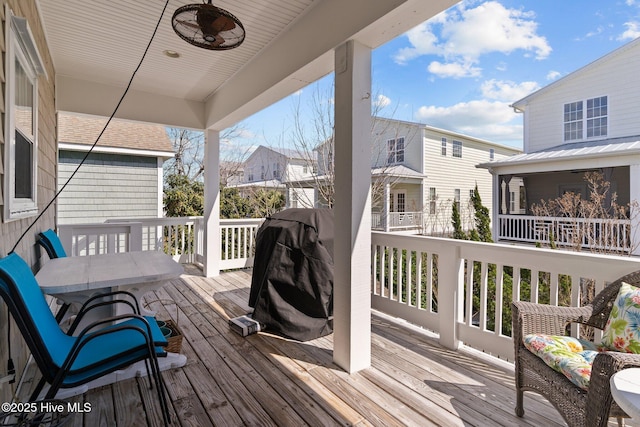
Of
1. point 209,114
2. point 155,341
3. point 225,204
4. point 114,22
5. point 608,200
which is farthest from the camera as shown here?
point 225,204

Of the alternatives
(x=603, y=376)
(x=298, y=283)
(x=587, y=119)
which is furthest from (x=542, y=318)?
(x=587, y=119)

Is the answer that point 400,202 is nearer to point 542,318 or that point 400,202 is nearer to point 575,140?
point 575,140

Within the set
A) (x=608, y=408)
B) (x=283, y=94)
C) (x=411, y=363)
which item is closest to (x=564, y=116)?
(x=283, y=94)

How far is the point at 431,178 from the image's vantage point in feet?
42.0

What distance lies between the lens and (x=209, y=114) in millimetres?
5320

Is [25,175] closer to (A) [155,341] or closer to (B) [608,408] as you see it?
(A) [155,341]

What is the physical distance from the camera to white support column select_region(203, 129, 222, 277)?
18.4 ft

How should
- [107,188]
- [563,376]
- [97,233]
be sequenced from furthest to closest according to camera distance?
[107,188], [97,233], [563,376]

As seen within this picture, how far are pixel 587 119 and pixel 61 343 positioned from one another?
1146cm

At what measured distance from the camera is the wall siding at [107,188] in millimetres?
7383

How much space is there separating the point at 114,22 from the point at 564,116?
10.7 metres

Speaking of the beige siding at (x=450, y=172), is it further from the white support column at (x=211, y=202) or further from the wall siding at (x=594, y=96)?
the white support column at (x=211, y=202)

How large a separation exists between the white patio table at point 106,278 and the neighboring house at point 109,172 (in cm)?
556

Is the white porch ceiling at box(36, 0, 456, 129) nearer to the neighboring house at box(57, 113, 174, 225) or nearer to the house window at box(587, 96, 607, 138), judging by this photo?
the neighboring house at box(57, 113, 174, 225)
